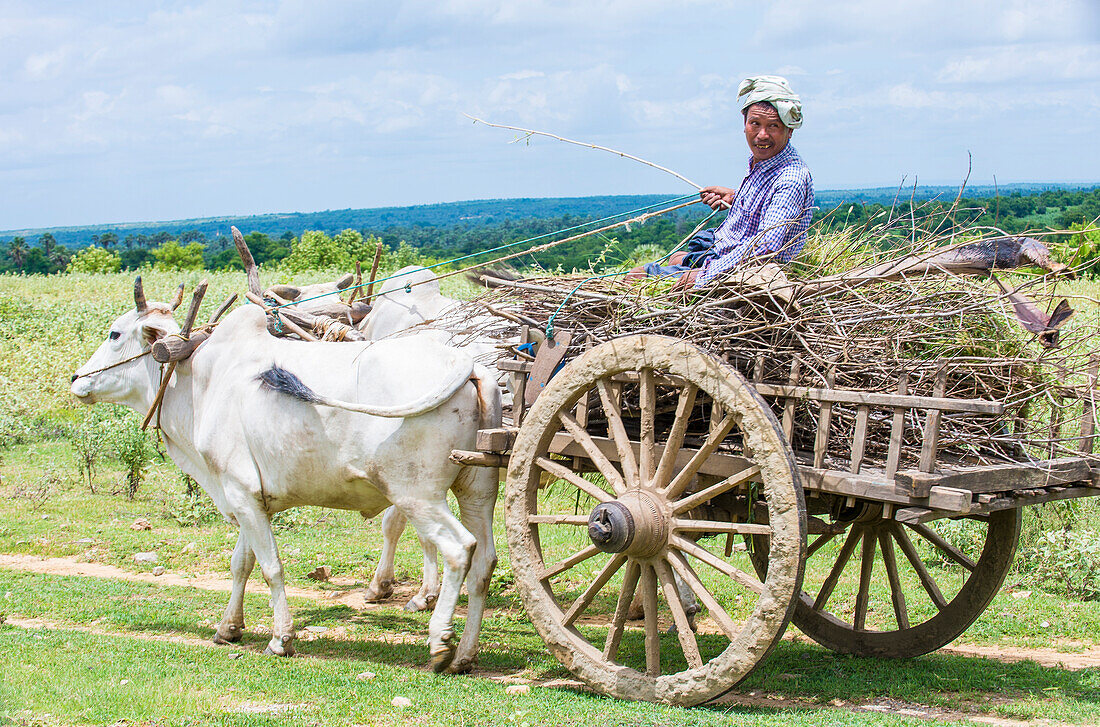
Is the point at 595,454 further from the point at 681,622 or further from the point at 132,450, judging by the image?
the point at 132,450

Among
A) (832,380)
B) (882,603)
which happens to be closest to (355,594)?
(882,603)

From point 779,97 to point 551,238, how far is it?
1.91m

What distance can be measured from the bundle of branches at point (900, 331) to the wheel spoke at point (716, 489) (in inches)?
17.4

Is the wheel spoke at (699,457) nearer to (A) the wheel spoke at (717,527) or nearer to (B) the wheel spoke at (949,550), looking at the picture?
(A) the wheel spoke at (717,527)

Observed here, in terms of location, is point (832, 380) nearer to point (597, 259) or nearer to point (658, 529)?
point (658, 529)

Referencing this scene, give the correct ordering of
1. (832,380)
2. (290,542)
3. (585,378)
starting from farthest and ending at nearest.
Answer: (290,542) → (585,378) → (832,380)

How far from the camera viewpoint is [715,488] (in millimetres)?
4254

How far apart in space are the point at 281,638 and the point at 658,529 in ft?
8.61

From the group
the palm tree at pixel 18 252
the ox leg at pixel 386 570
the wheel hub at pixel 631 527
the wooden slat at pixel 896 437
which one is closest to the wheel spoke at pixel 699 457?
the wheel hub at pixel 631 527

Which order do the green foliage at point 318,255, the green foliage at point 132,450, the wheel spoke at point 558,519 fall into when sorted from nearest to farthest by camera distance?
the wheel spoke at point 558,519, the green foliage at point 132,450, the green foliage at point 318,255

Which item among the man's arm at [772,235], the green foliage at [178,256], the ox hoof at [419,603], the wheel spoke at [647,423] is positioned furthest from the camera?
the green foliage at [178,256]

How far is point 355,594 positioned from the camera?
310 inches

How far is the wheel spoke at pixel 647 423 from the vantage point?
4.45 m

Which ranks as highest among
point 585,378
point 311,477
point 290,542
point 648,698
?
point 585,378
